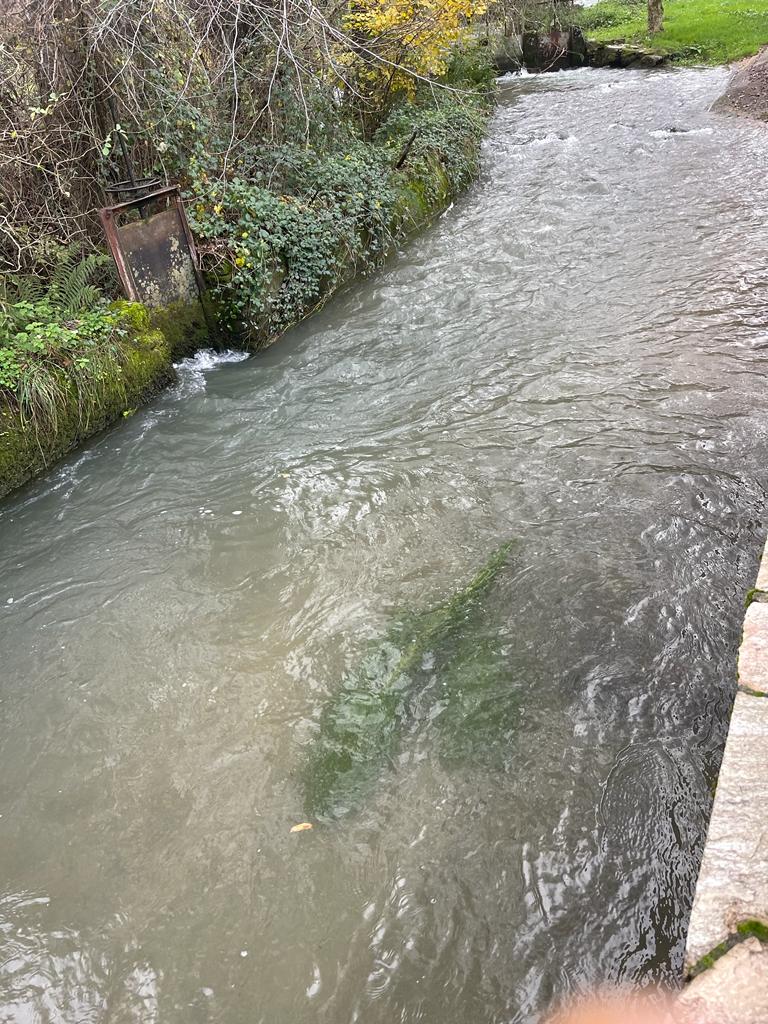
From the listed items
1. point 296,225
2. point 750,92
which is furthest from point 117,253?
point 750,92

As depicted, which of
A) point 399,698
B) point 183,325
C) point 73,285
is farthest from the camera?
point 183,325

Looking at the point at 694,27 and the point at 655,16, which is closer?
the point at 694,27

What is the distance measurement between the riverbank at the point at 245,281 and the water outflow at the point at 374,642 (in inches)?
15.5

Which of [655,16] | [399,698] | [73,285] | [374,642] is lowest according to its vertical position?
[399,698]

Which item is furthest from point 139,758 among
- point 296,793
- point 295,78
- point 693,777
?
point 295,78

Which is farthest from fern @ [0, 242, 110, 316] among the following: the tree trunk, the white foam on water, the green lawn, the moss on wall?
the tree trunk

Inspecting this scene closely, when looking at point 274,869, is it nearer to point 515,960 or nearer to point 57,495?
point 515,960

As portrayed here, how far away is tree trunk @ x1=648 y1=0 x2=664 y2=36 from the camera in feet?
72.7

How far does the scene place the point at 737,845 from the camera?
7.95 feet

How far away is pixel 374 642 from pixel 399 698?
446mm

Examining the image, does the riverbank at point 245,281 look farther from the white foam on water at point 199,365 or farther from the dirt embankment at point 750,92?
the dirt embankment at point 750,92

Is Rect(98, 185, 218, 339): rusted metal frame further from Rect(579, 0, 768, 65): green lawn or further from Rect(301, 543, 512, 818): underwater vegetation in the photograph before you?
Rect(579, 0, 768, 65): green lawn

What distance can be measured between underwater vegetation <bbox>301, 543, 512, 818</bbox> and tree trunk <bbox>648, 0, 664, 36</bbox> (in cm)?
2499

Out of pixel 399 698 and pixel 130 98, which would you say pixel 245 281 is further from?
pixel 399 698
